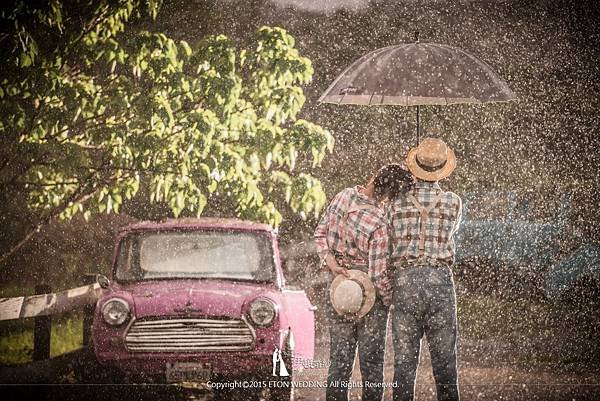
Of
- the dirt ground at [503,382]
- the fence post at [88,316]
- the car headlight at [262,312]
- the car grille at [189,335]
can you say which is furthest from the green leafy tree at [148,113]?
the dirt ground at [503,382]

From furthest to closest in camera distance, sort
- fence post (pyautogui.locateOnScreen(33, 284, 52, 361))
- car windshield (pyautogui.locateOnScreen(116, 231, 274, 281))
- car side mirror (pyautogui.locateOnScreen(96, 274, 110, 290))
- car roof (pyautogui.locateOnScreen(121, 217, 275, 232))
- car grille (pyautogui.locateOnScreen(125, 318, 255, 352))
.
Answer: fence post (pyautogui.locateOnScreen(33, 284, 52, 361)) → car roof (pyautogui.locateOnScreen(121, 217, 275, 232)) → car windshield (pyautogui.locateOnScreen(116, 231, 274, 281)) → car side mirror (pyautogui.locateOnScreen(96, 274, 110, 290)) → car grille (pyautogui.locateOnScreen(125, 318, 255, 352))

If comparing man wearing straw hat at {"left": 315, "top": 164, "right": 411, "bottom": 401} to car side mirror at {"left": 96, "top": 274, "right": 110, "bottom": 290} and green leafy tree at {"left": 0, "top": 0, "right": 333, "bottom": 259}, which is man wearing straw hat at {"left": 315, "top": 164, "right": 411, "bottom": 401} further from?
car side mirror at {"left": 96, "top": 274, "right": 110, "bottom": 290}

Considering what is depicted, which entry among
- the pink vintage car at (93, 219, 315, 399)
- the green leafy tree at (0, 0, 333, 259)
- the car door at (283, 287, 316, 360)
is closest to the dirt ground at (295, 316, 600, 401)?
the car door at (283, 287, 316, 360)

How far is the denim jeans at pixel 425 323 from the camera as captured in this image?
4.12 metres

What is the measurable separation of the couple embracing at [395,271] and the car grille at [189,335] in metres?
0.60

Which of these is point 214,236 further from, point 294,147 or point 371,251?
point 371,251

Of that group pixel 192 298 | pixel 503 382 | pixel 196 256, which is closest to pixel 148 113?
pixel 196 256

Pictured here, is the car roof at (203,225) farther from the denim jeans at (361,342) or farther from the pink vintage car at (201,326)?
the denim jeans at (361,342)

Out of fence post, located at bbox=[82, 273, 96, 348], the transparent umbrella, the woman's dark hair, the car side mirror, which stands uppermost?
the transparent umbrella

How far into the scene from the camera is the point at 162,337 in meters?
4.62

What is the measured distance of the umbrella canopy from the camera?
4781mm

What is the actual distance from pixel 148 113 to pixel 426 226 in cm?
194

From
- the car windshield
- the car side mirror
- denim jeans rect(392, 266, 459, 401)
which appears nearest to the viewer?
denim jeans rect(392, 266, 459, 401)

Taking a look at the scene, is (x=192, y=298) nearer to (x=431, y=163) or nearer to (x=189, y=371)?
(x=189, y=371)
